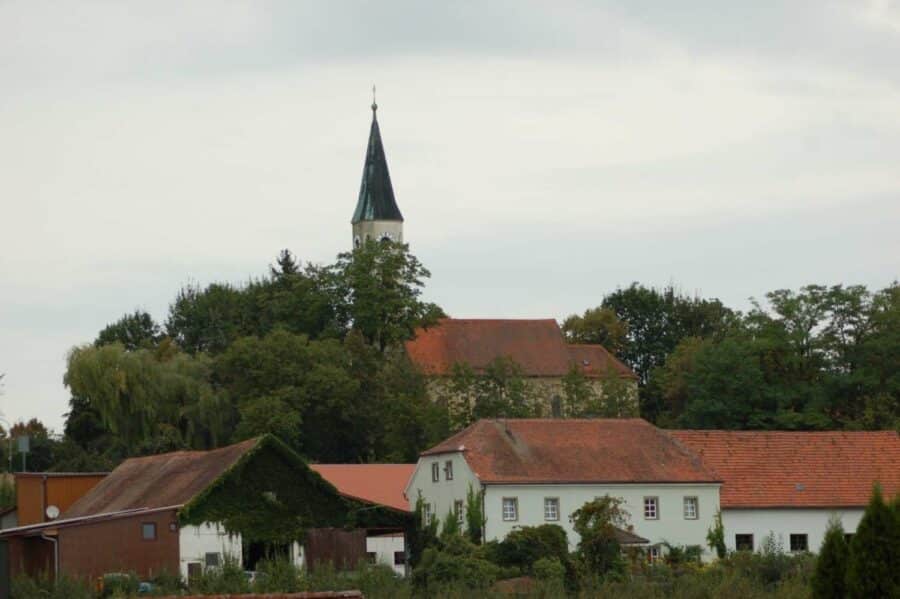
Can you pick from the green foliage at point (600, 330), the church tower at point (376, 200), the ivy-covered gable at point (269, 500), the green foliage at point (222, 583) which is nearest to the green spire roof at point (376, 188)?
the church tower at point (376, 200)

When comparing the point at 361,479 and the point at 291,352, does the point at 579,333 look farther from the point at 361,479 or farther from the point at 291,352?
the point at 361,479

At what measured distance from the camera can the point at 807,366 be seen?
85.7 m

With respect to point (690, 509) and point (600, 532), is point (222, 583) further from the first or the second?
point (690, 509)

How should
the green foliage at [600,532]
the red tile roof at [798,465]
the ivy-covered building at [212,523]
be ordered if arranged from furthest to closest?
the red tile roof at [798,465]
the ivy-covered building at [212,523]
the green foliage at [600,532]

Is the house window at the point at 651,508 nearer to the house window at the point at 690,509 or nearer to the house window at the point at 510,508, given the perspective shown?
the house window at the point at 690,509

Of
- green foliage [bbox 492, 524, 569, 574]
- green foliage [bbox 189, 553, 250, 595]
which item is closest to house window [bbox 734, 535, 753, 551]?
green foliage [bbox 492, 524, 569, 574]

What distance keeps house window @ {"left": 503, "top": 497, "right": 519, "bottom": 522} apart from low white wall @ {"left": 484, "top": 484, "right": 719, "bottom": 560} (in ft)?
0.43

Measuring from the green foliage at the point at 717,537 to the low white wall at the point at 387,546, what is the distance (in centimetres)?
1142

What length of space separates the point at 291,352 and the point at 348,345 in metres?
6.57

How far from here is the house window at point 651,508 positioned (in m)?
64.4

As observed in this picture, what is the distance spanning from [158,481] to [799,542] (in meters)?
23.4

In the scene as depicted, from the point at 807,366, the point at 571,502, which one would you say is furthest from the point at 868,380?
the point at 571,502

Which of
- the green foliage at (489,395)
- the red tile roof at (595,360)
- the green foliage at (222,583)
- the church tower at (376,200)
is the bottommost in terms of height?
the green foliage at (222,583)

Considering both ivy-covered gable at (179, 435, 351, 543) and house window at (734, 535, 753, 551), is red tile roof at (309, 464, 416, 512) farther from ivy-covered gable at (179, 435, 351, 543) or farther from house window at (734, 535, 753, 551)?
house window at (734, 535, 753, 551)
